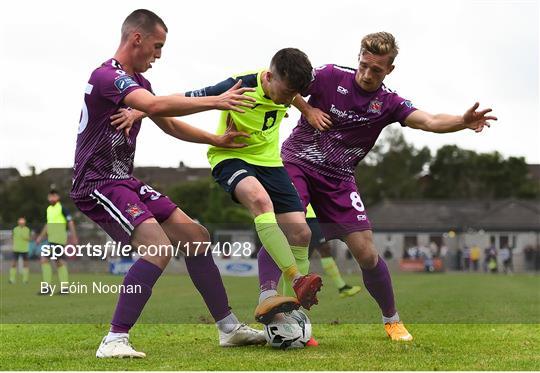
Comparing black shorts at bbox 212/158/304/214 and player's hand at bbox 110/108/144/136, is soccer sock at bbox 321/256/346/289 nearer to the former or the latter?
black shorts at bbox 212/158/304/214

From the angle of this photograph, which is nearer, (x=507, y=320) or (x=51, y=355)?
(x=51, y=355)

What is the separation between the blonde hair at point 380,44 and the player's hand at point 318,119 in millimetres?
689

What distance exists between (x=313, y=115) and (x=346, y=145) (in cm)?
52

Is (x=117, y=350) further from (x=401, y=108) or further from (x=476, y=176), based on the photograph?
(x=476, y=176)

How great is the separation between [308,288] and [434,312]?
6.67m

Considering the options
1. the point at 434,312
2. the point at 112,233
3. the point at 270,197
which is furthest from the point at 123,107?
the point at 434,312

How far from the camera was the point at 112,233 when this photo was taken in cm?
703

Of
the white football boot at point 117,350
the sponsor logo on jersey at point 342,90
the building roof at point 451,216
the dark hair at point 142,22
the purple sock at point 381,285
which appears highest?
the dark hair at point 142,22

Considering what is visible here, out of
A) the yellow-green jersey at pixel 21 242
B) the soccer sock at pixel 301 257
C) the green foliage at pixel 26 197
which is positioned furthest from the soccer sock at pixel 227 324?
the green foliage at pixel 26 197

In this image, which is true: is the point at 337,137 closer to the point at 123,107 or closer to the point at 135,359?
the point at 123,107

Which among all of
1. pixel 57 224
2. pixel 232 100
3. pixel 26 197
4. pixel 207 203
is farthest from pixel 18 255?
pixel 207 203

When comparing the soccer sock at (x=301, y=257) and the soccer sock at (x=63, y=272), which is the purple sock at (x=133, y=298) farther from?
the soccer sock at (x=63, y=272)

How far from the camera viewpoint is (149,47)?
6820 mm

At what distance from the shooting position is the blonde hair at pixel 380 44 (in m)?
7.79
